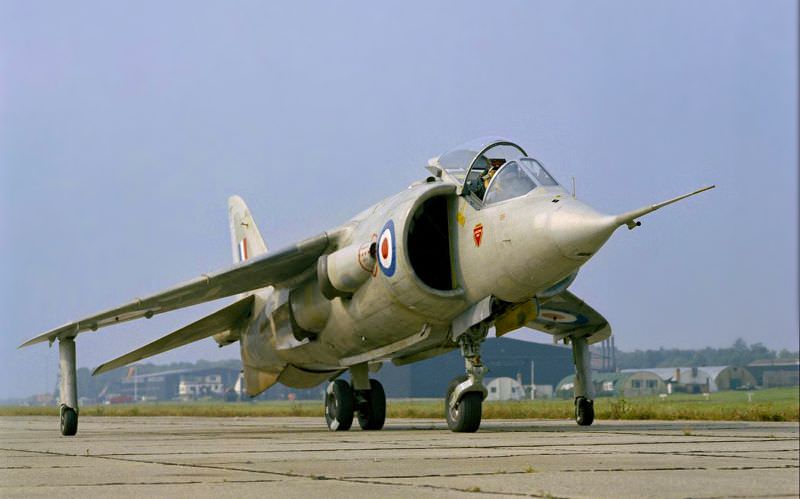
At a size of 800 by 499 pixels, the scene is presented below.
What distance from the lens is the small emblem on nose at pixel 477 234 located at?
11.5m

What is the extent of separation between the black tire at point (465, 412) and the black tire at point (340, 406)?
9.44 ft

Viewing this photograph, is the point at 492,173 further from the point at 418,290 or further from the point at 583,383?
the point at 583,383

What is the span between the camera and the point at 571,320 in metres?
15.0

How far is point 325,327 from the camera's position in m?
14.1

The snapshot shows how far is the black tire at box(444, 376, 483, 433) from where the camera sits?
456 inches

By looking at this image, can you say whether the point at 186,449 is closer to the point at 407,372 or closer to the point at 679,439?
the point at 679,439

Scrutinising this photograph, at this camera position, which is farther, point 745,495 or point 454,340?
point 454,340

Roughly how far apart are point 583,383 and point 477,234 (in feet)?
13.1

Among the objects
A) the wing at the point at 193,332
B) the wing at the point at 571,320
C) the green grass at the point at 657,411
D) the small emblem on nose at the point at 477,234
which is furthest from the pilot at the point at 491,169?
the green grass at the point at 657,411

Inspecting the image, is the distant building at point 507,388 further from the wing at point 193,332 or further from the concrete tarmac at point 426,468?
the concrete tarmac at point 426,468

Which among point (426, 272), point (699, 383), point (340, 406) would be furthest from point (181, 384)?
point (426, 272)

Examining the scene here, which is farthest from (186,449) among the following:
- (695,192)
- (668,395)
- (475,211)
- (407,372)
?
(407,372)

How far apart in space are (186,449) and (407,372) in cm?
3531

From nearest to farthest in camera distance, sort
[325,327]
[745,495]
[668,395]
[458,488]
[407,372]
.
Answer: [745,495], [458,488], [325,327], [668,395], [407,372]
